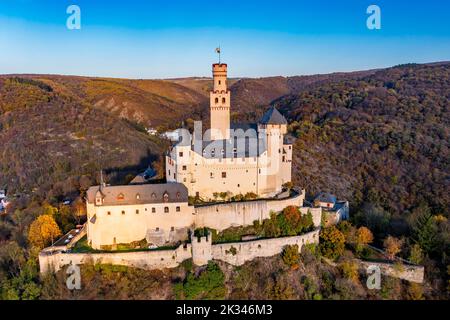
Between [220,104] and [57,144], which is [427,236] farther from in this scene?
[57,144]

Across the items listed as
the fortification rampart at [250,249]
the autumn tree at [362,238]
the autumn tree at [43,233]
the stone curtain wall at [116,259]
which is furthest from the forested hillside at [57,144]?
the autumn tree at [362,238]

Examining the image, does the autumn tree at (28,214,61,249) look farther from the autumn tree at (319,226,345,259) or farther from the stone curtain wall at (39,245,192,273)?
the autumn tree at (319,226,345,259)

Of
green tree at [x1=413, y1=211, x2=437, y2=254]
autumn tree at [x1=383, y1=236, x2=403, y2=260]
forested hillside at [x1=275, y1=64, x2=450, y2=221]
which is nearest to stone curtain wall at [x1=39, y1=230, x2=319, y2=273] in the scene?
autumn tree at [x1=383, y1=236, x2=403, y2=260]

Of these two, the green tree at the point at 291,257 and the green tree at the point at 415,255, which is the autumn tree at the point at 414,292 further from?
the green tree at the point at 291,257

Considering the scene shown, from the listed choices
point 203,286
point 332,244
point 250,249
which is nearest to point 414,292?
Answer: point 332,244

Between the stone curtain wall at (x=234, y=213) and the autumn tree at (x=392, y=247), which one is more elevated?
the stone curtain wall at (x=234, y=213)

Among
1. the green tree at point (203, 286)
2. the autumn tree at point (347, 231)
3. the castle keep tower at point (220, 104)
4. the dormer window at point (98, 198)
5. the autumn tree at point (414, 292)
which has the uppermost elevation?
the castle keep tower at point (220, 104)

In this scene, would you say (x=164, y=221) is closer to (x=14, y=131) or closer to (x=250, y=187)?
(x=250, y=187)
